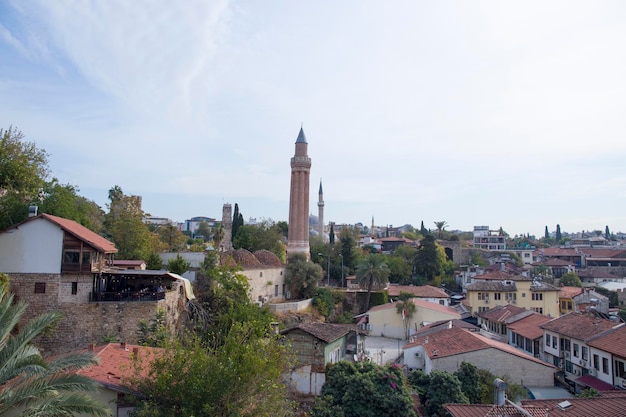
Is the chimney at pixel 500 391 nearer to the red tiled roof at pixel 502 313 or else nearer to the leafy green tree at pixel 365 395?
the leafy green tree at pixel 365 395

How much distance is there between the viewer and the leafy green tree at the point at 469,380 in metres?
18.2

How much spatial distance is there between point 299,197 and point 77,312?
29597mm

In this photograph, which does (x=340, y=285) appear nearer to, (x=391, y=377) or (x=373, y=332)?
(x=373, y=332)

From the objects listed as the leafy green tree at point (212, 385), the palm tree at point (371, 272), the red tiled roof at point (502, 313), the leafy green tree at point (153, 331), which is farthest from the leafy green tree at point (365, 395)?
the palm tree at point (371, 272)

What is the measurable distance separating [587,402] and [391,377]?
19.2 ft

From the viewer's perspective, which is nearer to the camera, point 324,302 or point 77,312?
point 77,312

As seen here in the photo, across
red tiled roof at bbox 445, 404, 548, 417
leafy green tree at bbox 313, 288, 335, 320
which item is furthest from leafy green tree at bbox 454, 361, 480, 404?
leafy green tree at bbox 313, 288, 335, 320

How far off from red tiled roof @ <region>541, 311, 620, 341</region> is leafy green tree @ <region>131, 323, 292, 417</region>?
17.2m

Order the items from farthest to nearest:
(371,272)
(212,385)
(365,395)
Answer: (371,272)
(365,395)
(212,385)

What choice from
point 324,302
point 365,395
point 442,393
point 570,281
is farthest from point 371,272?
point 570,281

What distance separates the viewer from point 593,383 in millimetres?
20156

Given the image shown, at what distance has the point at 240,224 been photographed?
57.0m

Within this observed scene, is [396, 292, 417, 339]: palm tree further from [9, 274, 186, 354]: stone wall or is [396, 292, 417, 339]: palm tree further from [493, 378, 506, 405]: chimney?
[493, 378, 506, 405]: chimney

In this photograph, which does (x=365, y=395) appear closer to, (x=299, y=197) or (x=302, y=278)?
(x=302, y=278)
